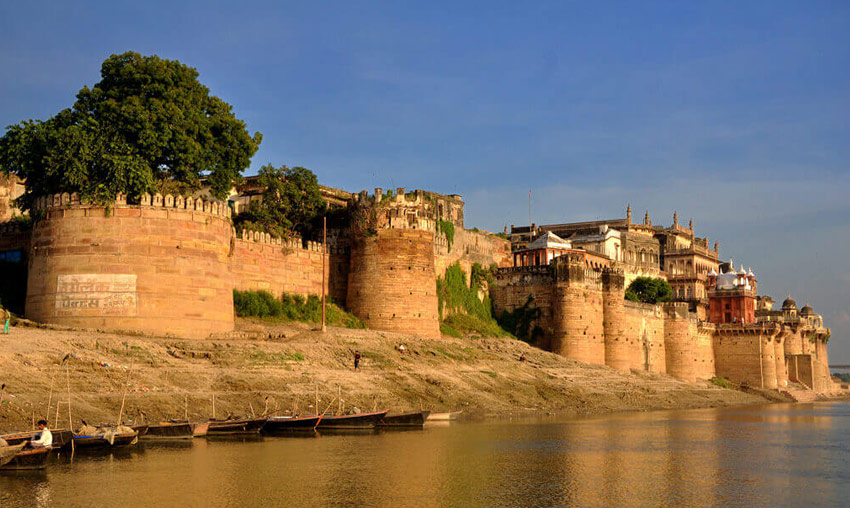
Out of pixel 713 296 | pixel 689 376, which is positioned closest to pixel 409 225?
pixel 689 376

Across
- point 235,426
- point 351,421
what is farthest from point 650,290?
point 235,426

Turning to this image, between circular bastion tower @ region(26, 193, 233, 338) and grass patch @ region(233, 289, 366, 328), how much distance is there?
16.1 feet

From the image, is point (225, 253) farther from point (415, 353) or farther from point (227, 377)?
point (415, 353)

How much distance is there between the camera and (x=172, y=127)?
117 feet

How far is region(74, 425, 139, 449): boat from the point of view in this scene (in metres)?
22.8

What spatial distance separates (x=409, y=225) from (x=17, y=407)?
22.8 metres

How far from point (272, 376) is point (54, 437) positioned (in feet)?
32.1

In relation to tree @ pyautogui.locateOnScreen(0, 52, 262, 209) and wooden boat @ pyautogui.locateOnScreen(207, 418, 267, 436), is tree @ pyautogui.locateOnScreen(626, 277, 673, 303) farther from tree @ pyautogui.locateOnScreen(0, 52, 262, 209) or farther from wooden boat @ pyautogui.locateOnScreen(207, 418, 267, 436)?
wooden boat @ pyautogui.locateOnScreen(207, 418, 267, 436)

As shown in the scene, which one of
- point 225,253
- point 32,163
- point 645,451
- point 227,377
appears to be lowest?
point 645,451

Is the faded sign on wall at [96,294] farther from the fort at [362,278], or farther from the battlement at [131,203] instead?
the battlement at [131,203]

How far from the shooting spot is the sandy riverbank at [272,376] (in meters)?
→ 25.6

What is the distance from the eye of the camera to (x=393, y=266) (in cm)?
4322

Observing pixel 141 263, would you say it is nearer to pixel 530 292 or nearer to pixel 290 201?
pixel 290 201

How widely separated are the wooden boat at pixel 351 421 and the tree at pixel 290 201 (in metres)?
16.7
